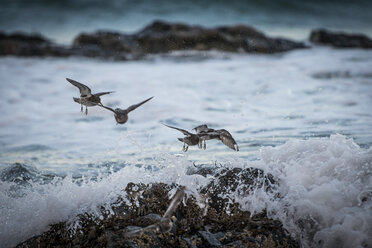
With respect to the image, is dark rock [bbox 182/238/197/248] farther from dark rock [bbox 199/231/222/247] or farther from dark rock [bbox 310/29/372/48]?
dark rock [bbox 310/29/372/48]

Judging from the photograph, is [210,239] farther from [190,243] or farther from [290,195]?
[290,195]

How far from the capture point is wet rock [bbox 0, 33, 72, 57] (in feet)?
65.3

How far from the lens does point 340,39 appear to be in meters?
20.7

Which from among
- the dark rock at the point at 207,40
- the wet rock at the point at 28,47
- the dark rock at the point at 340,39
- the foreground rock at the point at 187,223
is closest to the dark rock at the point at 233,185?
the foreground rock at the point at 187,223

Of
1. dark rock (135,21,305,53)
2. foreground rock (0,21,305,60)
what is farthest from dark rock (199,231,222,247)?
dark rock (135,21,305,53)

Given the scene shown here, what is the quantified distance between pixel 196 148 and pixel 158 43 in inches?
618

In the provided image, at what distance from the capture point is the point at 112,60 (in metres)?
17.9

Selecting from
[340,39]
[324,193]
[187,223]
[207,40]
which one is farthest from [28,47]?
[324,193]

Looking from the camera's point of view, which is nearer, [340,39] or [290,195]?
[290,195]

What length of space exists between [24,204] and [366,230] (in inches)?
128

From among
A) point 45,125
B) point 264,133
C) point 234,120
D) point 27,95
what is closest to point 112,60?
point 27,95

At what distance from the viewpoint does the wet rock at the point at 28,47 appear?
19891mm

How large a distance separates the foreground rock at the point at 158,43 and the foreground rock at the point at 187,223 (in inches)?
590

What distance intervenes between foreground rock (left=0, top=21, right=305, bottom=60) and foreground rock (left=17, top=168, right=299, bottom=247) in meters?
15.0
